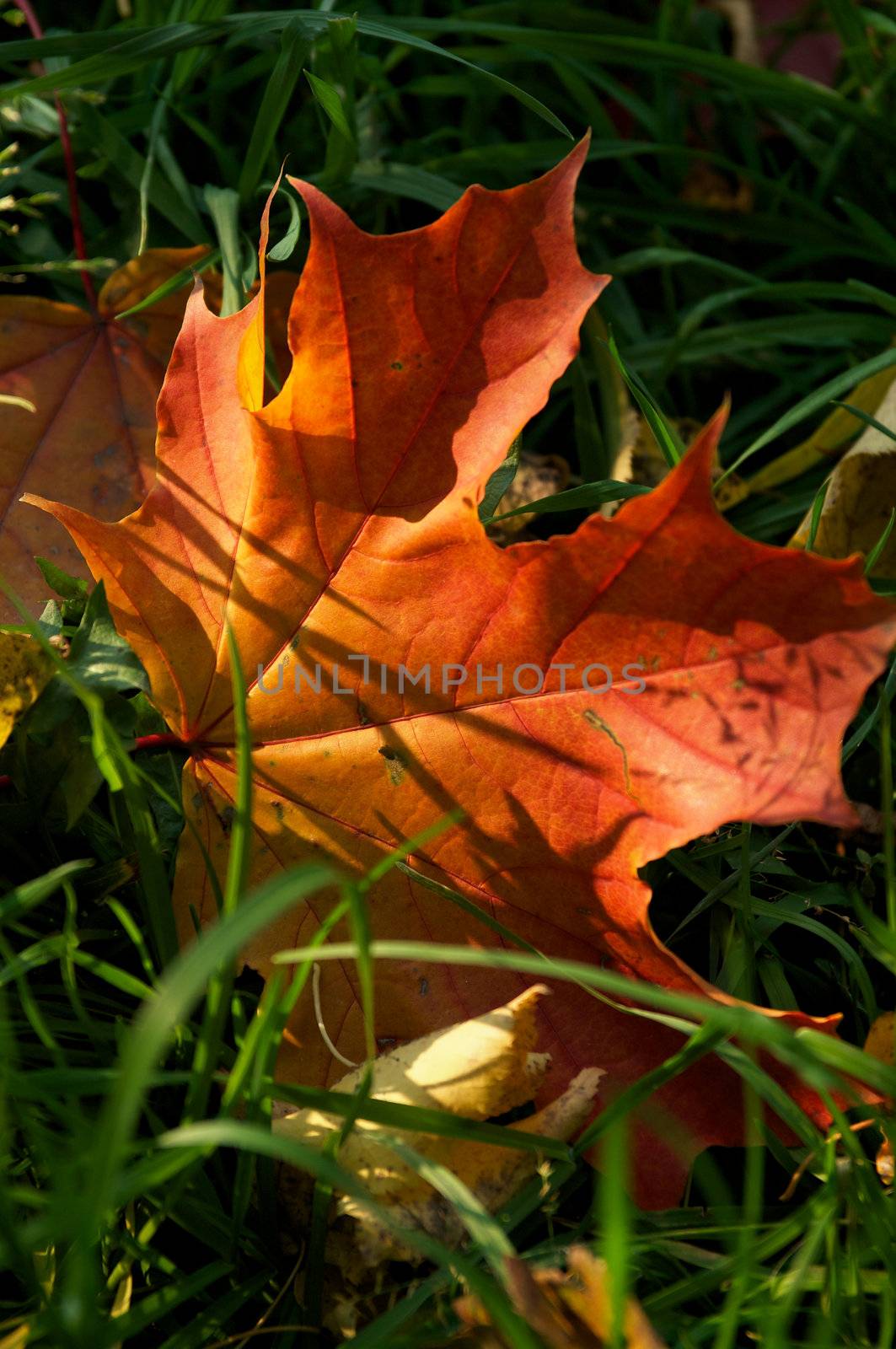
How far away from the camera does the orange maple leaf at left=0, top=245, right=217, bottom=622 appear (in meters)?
0.89

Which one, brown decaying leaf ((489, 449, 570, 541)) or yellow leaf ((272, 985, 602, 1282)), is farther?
brown decaying leaf ((489, 449, 570, 541))

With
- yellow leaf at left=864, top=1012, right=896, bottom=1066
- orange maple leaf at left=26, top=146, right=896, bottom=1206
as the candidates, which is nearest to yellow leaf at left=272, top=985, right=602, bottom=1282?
orange maple leaf at left=26, top=146, right=896, bottom=1206

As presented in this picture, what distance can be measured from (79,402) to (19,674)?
342 mm

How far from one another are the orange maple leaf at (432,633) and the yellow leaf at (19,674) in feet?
0.21

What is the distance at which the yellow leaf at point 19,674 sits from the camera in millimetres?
712

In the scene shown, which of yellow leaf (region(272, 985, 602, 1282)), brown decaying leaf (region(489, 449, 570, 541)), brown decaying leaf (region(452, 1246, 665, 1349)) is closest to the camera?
brown decaying leaf (region(452, 1246, 665, 1349))

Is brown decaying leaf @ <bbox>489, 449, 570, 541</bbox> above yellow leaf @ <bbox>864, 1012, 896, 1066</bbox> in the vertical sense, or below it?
above

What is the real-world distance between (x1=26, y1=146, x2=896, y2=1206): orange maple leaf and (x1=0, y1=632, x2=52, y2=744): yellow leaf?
65 mm

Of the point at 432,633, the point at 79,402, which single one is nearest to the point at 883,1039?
the point at 432,633

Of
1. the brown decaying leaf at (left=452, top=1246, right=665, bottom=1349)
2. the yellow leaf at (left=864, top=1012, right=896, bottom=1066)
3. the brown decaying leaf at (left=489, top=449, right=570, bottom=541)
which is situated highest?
the brown decaying leaf at (left=489, top=449, right=570, bottom=541)

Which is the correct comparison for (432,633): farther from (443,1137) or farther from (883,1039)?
(883,1039)

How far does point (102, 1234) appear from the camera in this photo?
2.05 ft

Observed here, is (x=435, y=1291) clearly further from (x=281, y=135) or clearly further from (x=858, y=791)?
(x=281, y=135)

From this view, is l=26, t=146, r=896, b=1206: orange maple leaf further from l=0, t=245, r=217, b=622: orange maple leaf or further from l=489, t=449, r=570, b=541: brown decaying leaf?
l=489, t=449, r=570, b=541: brown decaying leaf
